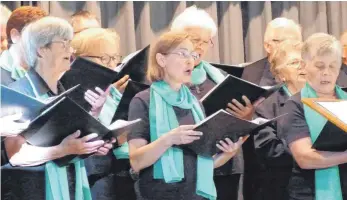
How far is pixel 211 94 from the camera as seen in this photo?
287 centimetres

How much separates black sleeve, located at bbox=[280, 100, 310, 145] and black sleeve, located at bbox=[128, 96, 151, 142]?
565mm

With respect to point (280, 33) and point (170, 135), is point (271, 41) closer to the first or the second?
point (280, 33)

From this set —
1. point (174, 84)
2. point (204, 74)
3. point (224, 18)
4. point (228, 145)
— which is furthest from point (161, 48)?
point (224, 18)

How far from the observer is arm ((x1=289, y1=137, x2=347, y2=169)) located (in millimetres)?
2818

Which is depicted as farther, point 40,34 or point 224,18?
point 224,18

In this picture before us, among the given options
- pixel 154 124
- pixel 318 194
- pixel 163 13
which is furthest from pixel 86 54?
pixel 163 13

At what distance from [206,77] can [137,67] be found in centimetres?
34

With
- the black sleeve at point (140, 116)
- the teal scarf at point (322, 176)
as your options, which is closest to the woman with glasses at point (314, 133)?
the teal scarf at point (322, 176)

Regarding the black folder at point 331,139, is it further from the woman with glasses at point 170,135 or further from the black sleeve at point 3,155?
the black sleeve at point 3,155

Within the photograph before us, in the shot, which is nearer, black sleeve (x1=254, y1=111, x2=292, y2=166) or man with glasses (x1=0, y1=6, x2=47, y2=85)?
man with glasses (x1=0, y1=6, x2=47, y2=85)

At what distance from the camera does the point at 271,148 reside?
3.18 m

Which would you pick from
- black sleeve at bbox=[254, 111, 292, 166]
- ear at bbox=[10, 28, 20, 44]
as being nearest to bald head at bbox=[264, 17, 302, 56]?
black sleeve at bbox=[254, 111, 292, 166]

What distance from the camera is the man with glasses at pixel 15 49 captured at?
2.79 m

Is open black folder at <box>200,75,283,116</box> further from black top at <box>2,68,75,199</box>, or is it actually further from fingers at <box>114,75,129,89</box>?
black top at <box>2,68,75,199</box>
